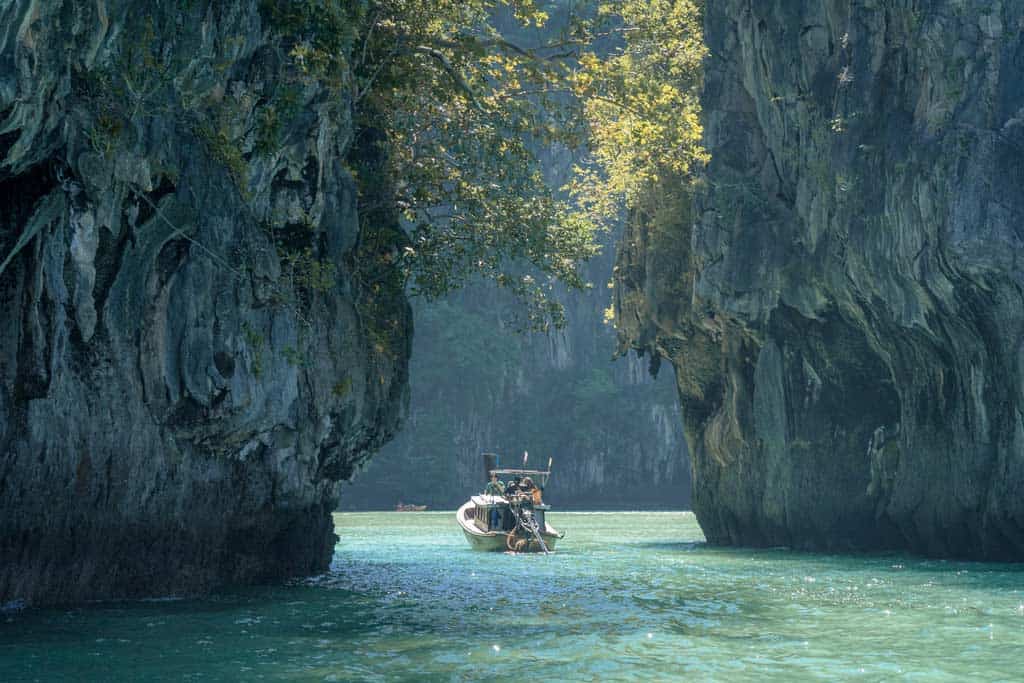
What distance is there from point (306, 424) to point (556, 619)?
6638mm

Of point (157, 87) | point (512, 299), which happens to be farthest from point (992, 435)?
point (512, 299)

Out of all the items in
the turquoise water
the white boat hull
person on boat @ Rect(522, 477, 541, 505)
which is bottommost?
the turquoise water

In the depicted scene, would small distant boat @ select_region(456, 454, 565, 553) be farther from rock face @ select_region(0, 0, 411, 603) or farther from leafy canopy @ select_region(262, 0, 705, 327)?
rock face @ select_region(0, 0, 411, 603)

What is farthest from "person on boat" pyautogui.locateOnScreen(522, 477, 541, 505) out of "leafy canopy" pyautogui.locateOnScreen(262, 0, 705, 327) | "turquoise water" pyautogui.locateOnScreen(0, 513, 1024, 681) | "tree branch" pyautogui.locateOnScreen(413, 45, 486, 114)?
"tree branch" pyautogui.locateOnScreen(413, 45, 486, 114)

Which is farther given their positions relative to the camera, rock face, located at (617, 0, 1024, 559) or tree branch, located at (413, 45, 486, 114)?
rock face, located at (617, 0, 1024, 559)

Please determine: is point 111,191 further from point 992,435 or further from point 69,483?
point 992,435

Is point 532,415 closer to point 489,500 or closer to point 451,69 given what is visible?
point 489,500

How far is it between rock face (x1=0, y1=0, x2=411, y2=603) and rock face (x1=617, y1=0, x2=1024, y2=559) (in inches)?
500

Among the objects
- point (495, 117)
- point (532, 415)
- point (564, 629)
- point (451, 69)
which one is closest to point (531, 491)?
point (495, 117)

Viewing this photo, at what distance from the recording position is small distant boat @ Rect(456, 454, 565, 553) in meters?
35.1

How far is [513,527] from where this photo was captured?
118 feet

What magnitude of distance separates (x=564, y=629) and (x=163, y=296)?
731 cm

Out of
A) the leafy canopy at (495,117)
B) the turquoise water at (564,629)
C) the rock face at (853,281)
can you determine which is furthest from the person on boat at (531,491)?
the leafy canopy at (495,117)

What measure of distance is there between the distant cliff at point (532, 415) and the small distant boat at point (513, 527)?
145ft
